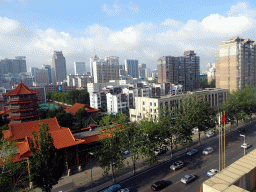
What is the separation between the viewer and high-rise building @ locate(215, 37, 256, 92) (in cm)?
7894

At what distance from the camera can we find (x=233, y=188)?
11508 mm

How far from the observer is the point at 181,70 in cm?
12225

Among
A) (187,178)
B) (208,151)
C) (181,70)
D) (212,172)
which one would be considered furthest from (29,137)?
(181,70)

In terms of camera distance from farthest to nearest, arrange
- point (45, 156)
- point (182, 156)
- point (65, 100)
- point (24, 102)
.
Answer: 1. point (65, 100)
2. point (24, 102)
3. point (182, 156)
4. point (45, 156)

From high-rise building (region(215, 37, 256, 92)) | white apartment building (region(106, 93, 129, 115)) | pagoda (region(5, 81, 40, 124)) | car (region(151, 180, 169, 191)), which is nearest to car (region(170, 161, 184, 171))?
car (region(151, 180, 169, 191))

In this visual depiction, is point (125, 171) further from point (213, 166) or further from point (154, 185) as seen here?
point (213, 166)

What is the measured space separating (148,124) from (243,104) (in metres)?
33.6

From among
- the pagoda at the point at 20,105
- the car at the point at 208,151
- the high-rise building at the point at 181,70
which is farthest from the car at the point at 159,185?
the high-rise building at the point at 181,70

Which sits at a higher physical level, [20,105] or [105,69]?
[105,69]

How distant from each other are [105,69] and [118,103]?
8990 cm

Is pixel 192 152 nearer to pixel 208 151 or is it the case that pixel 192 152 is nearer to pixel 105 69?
pixel 208 151

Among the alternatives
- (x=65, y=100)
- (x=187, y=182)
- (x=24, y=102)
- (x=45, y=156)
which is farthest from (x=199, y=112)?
(x=65, y=100)

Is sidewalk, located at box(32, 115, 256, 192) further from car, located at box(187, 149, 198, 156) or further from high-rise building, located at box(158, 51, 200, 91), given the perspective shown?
high-rise building, located at box(158, 51, 200, 91)

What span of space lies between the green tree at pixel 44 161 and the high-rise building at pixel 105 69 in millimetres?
140854
